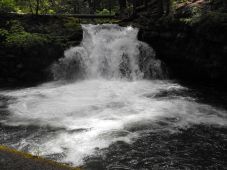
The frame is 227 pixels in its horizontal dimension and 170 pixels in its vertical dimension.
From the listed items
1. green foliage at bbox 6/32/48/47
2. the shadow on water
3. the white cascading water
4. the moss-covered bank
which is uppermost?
green foliage at bbox 6/32/48/47

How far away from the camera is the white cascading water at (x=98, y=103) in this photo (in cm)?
1035

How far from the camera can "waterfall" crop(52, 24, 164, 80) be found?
20.2 metres

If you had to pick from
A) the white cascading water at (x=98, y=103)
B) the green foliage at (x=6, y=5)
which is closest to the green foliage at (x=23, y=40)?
the white cascading water at (x=98, y=103)

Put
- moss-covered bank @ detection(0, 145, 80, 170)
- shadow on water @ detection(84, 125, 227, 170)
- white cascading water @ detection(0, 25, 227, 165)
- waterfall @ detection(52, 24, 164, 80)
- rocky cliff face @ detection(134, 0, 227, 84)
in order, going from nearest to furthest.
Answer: moss-covered bank @ detection(0, 145, 80, 170) → shadow on water @ detection(84, 125, 227, 170) → white cascading water @ detection(0, 25, 227, 165) → rocky cliff face @ detection(134, 0, 227, 84) → waterfall @ detection(52, 24, 164, 80)

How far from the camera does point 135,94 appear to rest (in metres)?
16.1

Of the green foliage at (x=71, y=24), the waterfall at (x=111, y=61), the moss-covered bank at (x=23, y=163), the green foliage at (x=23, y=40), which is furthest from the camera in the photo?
the green foliage at (x=71, y=24)

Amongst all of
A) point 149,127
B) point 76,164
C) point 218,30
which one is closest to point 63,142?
point 76,164

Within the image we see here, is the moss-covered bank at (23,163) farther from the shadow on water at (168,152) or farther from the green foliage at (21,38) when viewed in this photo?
the green foliage at (21,38)

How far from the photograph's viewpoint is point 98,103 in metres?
14.5

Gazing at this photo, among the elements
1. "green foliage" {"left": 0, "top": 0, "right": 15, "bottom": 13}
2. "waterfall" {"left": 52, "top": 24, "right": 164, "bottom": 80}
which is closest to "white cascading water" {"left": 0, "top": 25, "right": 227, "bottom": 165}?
"waterfall" {"left": 52, "top": 24, "right": 164, "bottom": 80}

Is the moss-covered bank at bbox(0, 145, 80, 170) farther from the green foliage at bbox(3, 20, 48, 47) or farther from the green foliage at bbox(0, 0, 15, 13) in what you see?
the green foliage at bbox(0, 0, 15, 13)

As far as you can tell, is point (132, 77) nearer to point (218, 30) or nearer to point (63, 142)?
point (218, 30)

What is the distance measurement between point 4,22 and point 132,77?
30.2ft

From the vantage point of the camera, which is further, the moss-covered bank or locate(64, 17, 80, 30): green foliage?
locate(64, 17, 80, 30): green foliage
